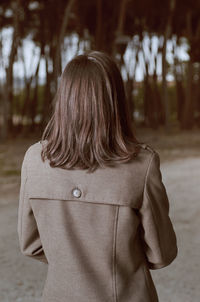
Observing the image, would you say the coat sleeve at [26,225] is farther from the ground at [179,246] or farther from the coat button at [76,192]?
the ground at [179,246]

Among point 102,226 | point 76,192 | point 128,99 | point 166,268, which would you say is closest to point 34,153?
point 76,192

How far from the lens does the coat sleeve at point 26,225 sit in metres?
1.58

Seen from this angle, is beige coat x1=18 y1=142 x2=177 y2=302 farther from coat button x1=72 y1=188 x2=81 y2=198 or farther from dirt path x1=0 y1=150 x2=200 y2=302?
dirt path x1=0 y1=150 x2=200 y2=302

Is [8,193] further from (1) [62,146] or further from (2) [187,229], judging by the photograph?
(1) [62,146]

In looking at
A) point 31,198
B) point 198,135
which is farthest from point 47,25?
point 31,198

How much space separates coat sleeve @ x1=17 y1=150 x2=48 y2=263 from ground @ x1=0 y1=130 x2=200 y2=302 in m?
1.60

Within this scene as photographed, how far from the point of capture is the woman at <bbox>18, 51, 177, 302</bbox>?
141 cm

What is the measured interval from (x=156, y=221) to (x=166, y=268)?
2366mm

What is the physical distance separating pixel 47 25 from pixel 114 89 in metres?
16.5

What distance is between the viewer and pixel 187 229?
4.68 m

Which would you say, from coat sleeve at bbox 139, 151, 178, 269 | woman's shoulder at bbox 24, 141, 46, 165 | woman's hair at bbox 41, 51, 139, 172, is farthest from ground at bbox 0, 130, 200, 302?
woman's hair at bbox 41, 51, 139, 172

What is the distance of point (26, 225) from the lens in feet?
5.31

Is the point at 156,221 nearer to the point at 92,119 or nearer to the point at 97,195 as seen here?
the point at 97,195

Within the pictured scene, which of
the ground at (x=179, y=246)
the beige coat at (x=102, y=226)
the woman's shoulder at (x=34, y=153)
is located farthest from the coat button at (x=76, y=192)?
the ground at (x=179, y=246)
